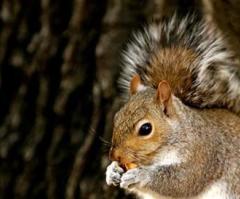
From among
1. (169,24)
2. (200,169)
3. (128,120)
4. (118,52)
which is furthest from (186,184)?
(118,52)

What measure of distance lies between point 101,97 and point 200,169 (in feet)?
2.45

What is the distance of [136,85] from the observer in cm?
290

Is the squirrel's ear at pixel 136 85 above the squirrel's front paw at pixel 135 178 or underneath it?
above

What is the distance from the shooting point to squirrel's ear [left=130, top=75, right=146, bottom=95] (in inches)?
114

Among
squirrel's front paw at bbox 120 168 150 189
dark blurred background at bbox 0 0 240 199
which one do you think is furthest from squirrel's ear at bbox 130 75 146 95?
dark blurred background at bbox 0 0 240 199

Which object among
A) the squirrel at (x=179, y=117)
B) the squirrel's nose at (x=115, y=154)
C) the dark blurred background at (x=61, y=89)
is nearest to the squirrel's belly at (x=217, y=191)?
the squirrel at (x=179, y=117)

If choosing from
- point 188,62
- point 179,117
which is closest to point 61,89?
point 188,62

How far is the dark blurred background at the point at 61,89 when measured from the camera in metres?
3.47

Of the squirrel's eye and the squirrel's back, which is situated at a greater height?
the squirrel's back

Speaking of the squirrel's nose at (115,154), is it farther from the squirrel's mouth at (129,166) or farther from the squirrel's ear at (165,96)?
the squirrel's ear at (165,96)

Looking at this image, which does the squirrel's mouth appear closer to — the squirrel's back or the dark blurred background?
the squirrel's back

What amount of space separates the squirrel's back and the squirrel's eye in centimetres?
24

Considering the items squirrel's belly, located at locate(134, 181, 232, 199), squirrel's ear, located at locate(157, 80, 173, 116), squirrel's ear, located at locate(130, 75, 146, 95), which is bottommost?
squirrel's belly, located at locate(134, 181, 232, 199)

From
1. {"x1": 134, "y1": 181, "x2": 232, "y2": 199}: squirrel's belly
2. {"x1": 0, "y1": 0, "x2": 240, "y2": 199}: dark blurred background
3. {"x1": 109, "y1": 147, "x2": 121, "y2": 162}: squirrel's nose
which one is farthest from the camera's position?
{"x1": 0, "y1": 0, "x2": 240, "y2": 199}: dark blurred background
